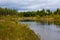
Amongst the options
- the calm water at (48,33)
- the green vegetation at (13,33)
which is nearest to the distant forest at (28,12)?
the calm water at (48,33)

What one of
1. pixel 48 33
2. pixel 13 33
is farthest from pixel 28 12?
pixel 13 33

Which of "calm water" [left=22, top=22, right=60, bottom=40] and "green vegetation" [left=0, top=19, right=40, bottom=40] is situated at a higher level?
"green vegetation" [left=0, top=19, right=40, bottom=40]

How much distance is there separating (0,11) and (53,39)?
3689 inches

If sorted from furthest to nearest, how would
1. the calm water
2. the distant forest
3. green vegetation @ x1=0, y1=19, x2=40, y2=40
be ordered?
the distant forest < the calm water < green vegetation @ x1=0, y1=19, x2=40, y2=40

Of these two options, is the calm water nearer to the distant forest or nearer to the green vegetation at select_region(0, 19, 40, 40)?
the green vegetation at select_region(0, 19, 40, 40)

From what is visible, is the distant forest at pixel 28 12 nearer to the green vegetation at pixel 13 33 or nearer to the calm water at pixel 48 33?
the calm water at pixel 48 33

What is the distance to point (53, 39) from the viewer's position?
25.8 metres

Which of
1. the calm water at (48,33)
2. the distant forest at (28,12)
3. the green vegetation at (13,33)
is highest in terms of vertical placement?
the green vegetation at (13,33)

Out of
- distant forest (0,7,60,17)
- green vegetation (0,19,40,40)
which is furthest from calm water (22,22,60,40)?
distant forest (0,7,60,17)

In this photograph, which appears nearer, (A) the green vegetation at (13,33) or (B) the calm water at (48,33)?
(A) the green vegetation at (13,33)

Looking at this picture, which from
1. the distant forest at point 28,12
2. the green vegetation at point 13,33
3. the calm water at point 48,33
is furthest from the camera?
the distant forest at point 28,12

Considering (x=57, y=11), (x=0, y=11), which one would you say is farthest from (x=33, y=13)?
(x=0, y=11)

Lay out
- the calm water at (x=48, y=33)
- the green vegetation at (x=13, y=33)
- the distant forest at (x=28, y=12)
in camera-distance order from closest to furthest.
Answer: the green vegetation at (x=13, y=33) < the calm water at (x=48, y=33) < the distant forest at (x=28, y=12)

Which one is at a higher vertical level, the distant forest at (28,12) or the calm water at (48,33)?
the calm water at (48,33)
